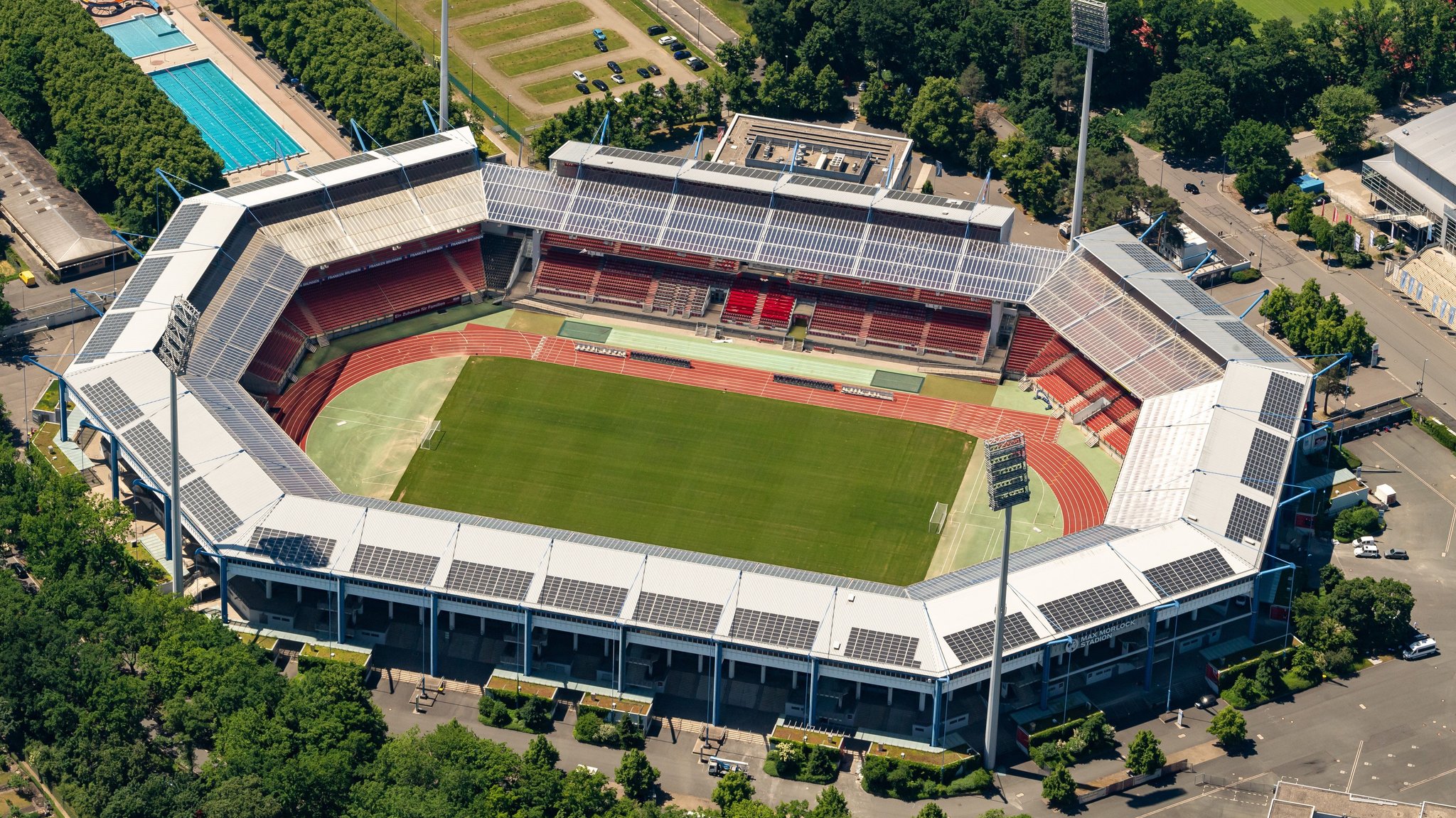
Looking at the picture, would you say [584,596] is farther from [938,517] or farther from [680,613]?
[938,517]

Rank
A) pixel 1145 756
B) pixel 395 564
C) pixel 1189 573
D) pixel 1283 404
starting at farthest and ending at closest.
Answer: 1. pixel 1283 404
2. pixel 395 564
3. pixel 1189 573
4. pixel 1145 756

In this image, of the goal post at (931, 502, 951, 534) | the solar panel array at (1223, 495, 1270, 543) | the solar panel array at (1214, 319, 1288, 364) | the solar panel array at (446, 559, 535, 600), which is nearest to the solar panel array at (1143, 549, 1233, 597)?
the solar panel array at (1223, 495, 1270, 543)

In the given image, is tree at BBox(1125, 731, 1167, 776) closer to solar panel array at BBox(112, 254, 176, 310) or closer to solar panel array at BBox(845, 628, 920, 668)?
solar panel array at BBox(845, 628, 920, 668)

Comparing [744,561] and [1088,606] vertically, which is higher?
[744,561]

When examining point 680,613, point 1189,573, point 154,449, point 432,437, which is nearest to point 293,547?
point 154,449

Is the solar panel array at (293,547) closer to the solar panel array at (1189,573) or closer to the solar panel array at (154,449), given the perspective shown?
the solar panel array at (154,449)

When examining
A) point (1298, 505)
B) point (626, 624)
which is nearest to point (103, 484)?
point (626, 624)

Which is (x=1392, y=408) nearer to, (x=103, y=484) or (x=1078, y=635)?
(x=1078, y=635)

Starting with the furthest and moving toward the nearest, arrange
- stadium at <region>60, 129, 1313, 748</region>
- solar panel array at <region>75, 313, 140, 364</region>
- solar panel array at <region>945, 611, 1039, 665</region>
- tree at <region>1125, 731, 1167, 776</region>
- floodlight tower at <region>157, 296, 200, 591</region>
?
solar panel array at <region>75, 313, 140, 364</region> → stadium at <region>60, 129, 1313, 748</region> → solar panel array at <region>945, 611, 1039, 665</region> → floodlight tower at <region>157, 296, 200, 591</region> → tree at <region>1125, 731, 1167, 776</region>

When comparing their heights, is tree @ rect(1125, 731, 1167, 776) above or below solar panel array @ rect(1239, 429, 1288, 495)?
below
